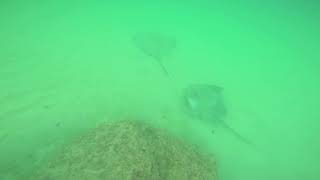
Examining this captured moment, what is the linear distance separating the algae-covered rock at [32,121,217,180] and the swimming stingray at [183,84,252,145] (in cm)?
109

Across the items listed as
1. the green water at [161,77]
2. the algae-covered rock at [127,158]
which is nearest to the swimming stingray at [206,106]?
the green water at [161,77]

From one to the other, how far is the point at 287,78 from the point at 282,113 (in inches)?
45.0

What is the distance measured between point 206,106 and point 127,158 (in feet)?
7.13

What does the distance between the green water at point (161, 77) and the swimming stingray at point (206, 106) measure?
15 cm

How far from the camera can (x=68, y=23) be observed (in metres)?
7.10

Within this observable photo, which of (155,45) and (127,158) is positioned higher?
(127,158)

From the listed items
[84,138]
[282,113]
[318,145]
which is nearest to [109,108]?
[84,138]

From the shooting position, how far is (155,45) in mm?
6887

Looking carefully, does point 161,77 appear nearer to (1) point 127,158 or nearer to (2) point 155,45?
(2) point 155,45

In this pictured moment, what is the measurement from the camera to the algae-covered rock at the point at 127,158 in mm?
3803

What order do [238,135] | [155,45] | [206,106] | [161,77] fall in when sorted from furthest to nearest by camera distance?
[155,45] < [161,77] < [206,106] < [238,135]

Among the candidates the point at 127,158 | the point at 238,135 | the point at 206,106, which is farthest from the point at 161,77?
the point at 127,158

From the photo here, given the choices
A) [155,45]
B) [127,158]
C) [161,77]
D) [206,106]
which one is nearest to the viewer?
[127,158]

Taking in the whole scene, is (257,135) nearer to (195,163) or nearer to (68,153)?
(195,163)
